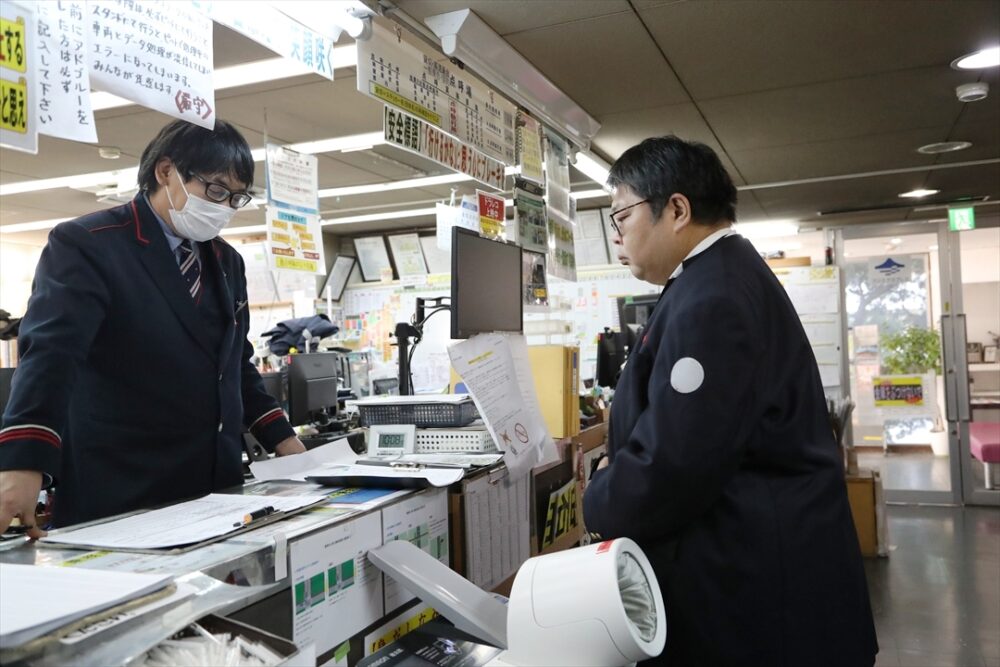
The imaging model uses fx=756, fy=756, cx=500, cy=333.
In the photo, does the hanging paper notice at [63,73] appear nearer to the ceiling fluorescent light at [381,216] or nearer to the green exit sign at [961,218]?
the ceiling fluorescent light at [381,216]

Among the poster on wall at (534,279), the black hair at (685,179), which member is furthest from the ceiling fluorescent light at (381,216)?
the black hair at (685,179)

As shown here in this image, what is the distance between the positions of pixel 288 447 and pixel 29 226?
680 centimetres

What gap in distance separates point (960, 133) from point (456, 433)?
13.0 ft

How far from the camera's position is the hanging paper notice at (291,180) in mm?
3762

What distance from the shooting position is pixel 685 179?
155 cm

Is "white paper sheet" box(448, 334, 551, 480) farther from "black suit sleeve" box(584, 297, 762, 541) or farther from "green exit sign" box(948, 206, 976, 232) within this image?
"green exit sign" box(948, 206, 976, 232)

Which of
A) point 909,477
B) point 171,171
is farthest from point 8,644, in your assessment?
point 909,477

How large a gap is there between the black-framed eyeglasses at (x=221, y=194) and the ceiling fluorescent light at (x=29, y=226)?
247 inches

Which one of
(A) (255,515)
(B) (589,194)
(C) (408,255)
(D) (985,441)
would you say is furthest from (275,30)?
(D) (985,441)

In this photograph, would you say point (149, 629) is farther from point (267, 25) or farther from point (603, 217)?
point (603, 217)

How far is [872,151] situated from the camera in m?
4.84

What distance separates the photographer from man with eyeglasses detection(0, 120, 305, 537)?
136 cm

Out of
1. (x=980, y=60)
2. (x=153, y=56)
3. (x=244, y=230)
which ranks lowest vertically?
(x=153, y=56)

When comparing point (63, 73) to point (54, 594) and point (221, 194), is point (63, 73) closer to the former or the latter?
point (221, 194)
